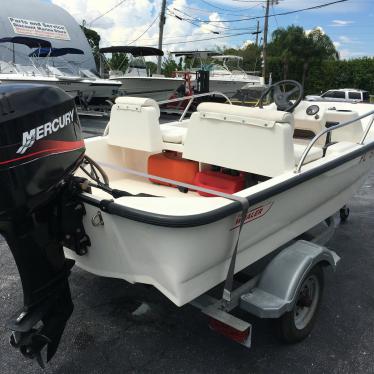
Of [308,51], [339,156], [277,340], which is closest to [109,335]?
[277,340]

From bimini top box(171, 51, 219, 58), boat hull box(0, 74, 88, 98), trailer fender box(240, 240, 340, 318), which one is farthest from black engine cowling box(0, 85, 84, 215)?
bimini top box(171, 51, 219, 58)

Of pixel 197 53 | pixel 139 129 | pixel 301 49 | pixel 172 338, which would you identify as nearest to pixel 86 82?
pixel 197 53

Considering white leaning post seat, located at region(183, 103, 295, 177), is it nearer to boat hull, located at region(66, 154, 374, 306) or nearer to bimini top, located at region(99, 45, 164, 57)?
boat hull, located at region(66, 154, 374, 306)

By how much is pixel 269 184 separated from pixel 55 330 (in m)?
1.33

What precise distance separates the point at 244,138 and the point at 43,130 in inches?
49.9

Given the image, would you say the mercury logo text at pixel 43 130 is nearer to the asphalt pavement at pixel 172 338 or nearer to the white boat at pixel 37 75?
the asphalt pavement at pixel 172 338

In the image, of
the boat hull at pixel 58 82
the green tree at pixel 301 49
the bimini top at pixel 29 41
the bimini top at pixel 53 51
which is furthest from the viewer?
the green tree at pixel 301 49

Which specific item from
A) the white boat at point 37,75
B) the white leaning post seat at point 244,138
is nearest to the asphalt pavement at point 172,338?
the white leaning post seat at point 244,138

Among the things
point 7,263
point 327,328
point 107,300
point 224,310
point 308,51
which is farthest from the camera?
point 308,51

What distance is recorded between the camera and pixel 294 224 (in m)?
2.86

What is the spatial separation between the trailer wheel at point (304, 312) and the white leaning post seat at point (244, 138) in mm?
683

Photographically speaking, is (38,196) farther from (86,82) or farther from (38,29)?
(38,29)

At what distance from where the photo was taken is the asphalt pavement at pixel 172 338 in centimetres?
236

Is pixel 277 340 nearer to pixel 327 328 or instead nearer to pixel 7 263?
pixel 327 328
